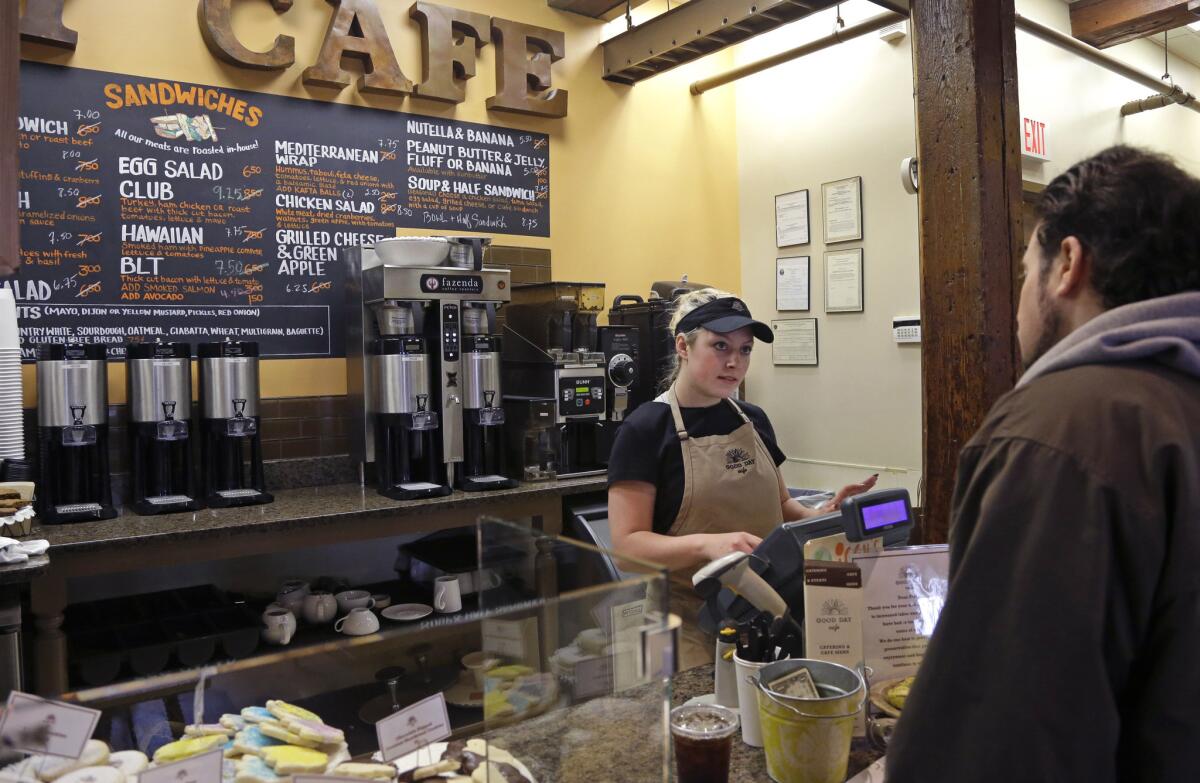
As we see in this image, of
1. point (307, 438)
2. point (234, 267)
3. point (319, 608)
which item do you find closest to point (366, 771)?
point (319, 608)

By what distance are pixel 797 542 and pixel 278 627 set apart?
7.52 ft

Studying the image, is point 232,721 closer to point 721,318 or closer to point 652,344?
point 721,318

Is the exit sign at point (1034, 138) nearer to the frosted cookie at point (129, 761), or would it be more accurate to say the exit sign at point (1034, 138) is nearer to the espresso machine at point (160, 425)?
the espresso machine at point (160, 425)

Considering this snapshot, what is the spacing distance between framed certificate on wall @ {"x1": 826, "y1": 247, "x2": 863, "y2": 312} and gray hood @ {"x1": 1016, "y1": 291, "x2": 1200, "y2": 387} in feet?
12.1

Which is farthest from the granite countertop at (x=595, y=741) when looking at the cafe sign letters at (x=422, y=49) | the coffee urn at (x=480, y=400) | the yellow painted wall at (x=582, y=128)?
Answer: the cafe sign letters at (x=422, y=49)

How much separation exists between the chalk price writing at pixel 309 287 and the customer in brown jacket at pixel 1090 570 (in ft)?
11.3

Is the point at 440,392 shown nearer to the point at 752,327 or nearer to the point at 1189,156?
the point at 752,327

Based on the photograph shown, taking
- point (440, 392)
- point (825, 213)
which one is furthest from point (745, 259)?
point (440, 392)

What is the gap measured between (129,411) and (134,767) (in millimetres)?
2533

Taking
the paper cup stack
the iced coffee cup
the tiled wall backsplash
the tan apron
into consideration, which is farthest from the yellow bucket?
the tiled wall backsplash

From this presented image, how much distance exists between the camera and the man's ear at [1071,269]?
1.00 m

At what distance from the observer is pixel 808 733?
1.20 meters

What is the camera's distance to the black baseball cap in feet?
7.38

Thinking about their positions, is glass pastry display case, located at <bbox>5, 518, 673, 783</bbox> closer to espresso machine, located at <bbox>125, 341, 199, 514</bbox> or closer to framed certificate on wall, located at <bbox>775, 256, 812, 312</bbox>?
espresso machine, located at <bbox>125, 341, 199, 514</bbox>
